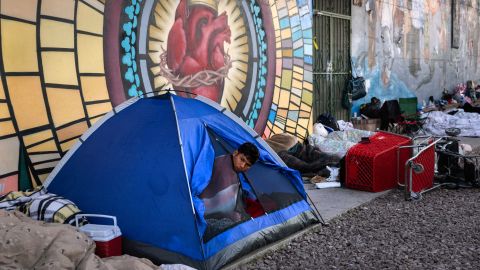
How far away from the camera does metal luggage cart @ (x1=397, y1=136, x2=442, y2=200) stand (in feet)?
19.3

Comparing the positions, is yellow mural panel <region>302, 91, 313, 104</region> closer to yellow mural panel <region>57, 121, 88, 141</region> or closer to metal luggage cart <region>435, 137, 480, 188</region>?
metal luggage cart <region>435, 137, 480, 188</region>

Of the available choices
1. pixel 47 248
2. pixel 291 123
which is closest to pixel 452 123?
pixel 291 123

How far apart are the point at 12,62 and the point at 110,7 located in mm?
1401

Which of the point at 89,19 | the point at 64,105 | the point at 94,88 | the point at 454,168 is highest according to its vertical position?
the point at 89,19

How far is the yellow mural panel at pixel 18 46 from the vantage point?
4.65 meters

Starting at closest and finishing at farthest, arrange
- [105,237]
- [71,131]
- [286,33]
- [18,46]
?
[105,237] → [18,46] → [71,131] → [286,33]

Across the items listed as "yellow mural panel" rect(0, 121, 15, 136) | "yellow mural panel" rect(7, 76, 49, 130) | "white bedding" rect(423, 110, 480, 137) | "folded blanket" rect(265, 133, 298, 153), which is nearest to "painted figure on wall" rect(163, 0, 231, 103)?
"folded blanket" rect(265, 133, 298, 153)

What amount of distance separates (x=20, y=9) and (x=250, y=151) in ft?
8.27

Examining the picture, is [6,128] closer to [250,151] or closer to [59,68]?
[59,68]

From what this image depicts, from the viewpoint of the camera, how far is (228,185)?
4375 millimetres

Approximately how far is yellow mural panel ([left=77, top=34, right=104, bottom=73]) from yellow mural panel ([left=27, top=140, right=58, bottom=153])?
0.84 metres

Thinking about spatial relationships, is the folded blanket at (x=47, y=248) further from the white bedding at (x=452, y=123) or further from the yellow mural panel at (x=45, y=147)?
the white bedding at (x=452, y=123)

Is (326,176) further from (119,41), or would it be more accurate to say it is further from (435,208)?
(119,41)

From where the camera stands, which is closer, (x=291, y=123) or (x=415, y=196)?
(x=415, y=196)
